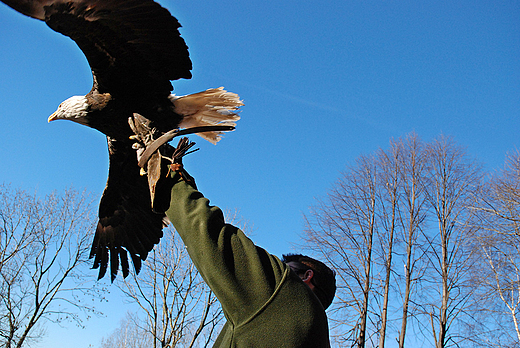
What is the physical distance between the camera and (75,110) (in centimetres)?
344

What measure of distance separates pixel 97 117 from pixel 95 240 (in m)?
1.35

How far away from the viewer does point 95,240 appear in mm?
4113

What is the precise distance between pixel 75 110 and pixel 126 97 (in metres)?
0.45

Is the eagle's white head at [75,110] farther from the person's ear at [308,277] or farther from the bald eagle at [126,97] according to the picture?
the person's ear at [308,277]

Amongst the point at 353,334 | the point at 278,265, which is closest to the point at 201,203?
the point at 278,265

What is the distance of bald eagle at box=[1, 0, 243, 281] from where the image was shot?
2.81 metres

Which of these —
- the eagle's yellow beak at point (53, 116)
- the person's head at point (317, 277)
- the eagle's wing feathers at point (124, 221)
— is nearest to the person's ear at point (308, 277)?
the person's head at point (317, 277)

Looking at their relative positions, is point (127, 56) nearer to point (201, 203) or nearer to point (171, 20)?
point (171, 20)

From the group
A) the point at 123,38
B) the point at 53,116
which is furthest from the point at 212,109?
the point at 53,116

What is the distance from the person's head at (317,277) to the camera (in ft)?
5.29

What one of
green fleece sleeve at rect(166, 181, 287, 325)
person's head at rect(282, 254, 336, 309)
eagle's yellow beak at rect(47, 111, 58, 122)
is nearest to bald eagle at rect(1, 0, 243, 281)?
eagle's yellow beak at rect(47, 111, 58, 122)

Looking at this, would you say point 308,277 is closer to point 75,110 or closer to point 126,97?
point 126,97

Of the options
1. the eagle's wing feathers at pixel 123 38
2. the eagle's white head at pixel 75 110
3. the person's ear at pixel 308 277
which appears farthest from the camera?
the eagle's white head at pixel 75 110

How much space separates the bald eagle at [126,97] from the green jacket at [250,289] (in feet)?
6.84
